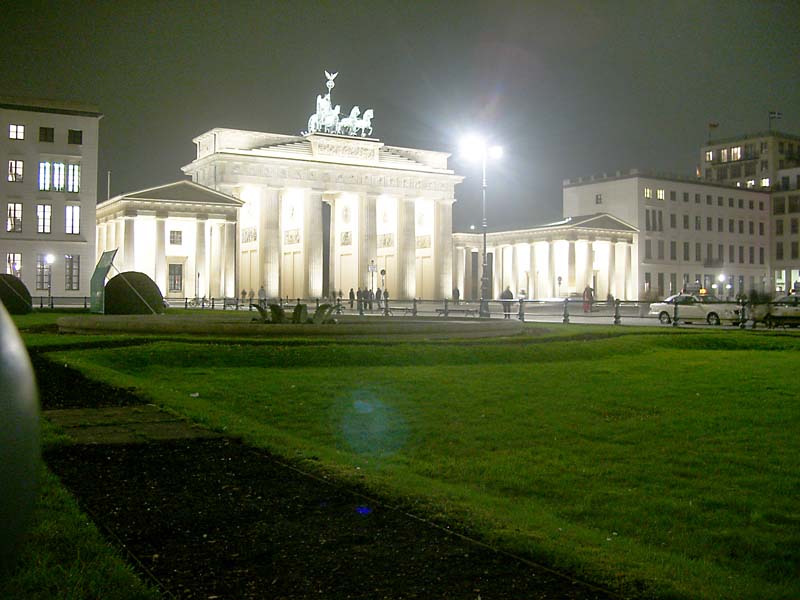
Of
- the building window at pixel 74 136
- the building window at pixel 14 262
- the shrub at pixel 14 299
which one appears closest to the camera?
the shrub at pixel 14 299

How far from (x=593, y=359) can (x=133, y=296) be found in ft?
70.6

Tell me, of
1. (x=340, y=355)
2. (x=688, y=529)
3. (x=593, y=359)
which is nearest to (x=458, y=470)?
(x=688, y=529)

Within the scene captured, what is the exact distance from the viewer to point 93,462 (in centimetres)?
791

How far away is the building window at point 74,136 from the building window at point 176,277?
16373mm

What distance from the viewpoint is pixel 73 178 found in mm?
75250

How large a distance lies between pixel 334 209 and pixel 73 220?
32.2 meters

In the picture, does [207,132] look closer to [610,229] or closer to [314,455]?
[610,229]

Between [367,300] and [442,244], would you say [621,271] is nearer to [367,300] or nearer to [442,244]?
[442,244]

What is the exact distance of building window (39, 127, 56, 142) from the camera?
2901 inches

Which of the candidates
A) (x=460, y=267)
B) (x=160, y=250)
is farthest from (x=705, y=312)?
(x=460, y=267)

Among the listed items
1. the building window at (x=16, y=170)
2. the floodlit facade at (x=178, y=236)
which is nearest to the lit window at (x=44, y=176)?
the building window at (x=16, y=170)

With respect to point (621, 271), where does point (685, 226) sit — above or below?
above

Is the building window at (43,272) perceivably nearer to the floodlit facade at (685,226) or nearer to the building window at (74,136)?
the building window at (74,136)

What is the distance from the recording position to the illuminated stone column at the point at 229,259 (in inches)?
3219
